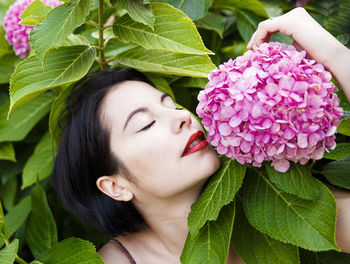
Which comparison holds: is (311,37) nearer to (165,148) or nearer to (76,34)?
(165,148)

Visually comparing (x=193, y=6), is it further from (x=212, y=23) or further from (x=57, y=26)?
(x=57, y=26)

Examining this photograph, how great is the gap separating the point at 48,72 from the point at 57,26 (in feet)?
0.49

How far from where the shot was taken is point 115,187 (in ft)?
4.33

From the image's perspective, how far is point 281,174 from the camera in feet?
3.58

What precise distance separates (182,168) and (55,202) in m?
1.01

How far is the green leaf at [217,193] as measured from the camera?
1109 mm

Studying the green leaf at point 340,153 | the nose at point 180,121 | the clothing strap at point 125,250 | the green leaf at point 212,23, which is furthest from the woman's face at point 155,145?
the green leaf at point 212,23

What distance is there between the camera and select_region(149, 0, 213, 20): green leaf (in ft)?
4.89

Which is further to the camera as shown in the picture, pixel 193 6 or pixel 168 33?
pixel 193 6

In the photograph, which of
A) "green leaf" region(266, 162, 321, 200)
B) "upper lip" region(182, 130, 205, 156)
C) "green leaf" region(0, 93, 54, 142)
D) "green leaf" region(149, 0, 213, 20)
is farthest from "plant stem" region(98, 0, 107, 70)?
"green leaf" region(266, 162, 321, 200)

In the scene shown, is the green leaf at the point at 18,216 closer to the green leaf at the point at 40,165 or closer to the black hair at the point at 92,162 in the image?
the green leaf at the point at 40,165

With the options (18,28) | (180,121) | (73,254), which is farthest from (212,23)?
(73,254)

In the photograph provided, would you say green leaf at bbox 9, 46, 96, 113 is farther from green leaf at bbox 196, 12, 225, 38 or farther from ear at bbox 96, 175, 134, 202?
green leaf at bbox 196, 12, 225, 38

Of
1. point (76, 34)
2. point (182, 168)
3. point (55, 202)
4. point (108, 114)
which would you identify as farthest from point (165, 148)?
point (55, 202)
